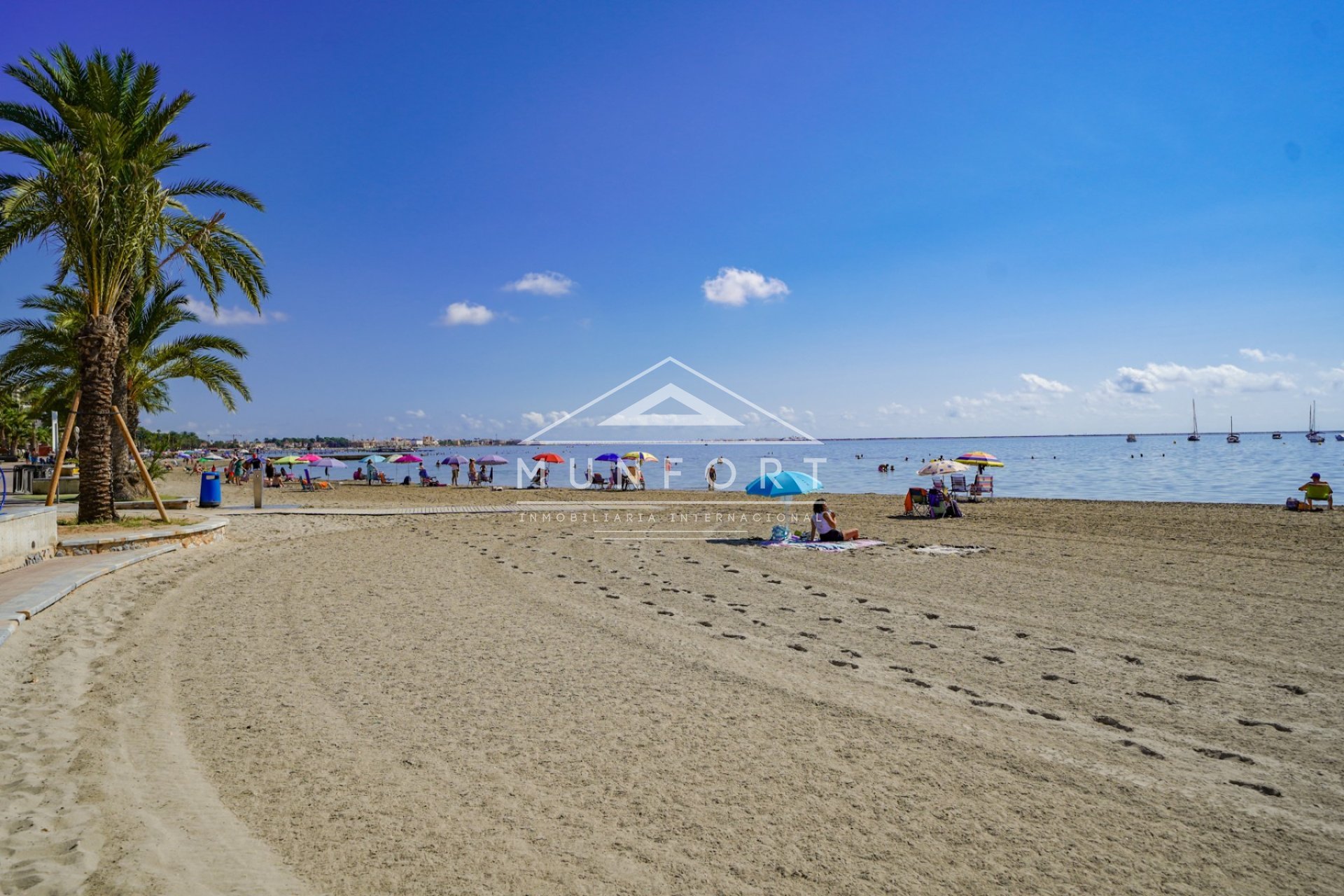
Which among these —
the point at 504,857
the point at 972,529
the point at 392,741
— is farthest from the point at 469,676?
the point at 972,529

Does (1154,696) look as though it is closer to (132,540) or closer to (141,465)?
(132,540)

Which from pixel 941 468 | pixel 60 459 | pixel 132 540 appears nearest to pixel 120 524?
pixel 60 459

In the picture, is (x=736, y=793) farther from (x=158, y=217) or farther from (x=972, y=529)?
(x=158, y=217)

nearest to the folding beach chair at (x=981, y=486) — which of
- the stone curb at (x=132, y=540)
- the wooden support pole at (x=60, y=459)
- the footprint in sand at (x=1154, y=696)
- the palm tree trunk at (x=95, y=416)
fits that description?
the footprint in sand at (x=1154, y=696)

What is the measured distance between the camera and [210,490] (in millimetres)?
17891

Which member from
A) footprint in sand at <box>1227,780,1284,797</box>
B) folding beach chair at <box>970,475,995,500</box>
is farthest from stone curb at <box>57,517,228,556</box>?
folding beach chair at <box>970,475,995,500</box>

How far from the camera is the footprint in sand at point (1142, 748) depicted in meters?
4.05

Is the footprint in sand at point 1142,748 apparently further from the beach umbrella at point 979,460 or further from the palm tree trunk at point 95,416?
the beach umbrella at point 979,460

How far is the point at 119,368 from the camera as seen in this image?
16078 millimetres

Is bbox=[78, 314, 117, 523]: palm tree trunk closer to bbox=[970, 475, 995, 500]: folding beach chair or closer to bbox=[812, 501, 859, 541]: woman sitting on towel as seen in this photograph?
bbox=[812, 501, 859, 541]: woman sitting on towel

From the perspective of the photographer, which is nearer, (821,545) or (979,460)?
(821,545)

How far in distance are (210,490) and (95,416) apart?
253 inches

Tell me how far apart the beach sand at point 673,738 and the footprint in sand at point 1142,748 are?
40mm

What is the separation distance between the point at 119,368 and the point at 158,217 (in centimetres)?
522
